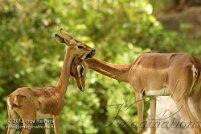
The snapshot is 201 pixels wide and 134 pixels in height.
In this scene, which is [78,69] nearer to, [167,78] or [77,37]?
[167,78]

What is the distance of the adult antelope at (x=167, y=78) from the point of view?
296 centimetres

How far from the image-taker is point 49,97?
8.96 feet

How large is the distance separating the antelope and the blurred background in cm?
328

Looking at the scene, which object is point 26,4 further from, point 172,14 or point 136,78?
point 172,14

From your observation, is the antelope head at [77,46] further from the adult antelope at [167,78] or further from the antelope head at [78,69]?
the adult antelope at [167,78]

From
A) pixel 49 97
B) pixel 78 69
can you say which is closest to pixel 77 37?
pixel 78 69

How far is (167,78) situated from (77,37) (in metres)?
3.71

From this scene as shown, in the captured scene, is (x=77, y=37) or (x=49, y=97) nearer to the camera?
(x=49, y=97)

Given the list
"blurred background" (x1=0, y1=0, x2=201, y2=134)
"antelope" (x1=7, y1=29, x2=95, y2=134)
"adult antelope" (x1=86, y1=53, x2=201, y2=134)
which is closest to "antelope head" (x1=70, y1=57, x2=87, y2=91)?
"antelope" (x1=7, y1=29, x2=95, y2=134)

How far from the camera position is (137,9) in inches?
295

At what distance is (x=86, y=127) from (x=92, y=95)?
0.47 metres

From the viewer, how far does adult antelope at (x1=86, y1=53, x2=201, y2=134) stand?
2963mm

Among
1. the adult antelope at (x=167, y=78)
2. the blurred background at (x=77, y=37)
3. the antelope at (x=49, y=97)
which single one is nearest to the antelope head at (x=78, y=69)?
the antelope at (x=49, y=97)

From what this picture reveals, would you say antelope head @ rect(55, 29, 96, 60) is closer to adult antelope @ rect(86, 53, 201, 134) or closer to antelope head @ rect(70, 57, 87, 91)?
antelope head @ rect(70, 57, 87, 91)
